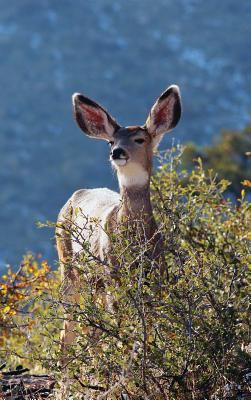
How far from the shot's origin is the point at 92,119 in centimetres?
1084

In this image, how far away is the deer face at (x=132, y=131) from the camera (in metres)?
10.5

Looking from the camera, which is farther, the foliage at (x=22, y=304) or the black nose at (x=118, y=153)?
the black nose at (x=118, y=153)

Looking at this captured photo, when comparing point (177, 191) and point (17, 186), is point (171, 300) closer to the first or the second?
point (177, 191)

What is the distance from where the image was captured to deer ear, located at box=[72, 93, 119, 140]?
10.7 meters

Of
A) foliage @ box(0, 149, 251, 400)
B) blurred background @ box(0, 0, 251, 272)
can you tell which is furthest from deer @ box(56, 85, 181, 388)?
blurred background @ box(0, 0, 251, 272)

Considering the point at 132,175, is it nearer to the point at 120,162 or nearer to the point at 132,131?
the point at 120,162

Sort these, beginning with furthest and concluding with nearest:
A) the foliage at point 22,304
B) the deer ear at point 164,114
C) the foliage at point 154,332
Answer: the deer ear at point 164,114
the foliage at point 22,304
the foliage at point 154,332

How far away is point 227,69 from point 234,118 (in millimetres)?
21779

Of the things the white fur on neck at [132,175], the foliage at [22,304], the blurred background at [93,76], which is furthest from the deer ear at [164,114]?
the blurred background at [93,76]

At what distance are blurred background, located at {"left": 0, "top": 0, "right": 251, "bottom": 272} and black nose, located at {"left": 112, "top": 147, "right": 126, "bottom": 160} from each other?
98171 mm

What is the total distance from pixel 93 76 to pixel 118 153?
148153 millimetres

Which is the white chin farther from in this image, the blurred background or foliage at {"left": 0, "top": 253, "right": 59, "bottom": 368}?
the blurred background

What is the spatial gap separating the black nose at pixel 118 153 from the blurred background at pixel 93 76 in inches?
3865

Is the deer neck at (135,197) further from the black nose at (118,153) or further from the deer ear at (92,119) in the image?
the deer ear at (92,119)
